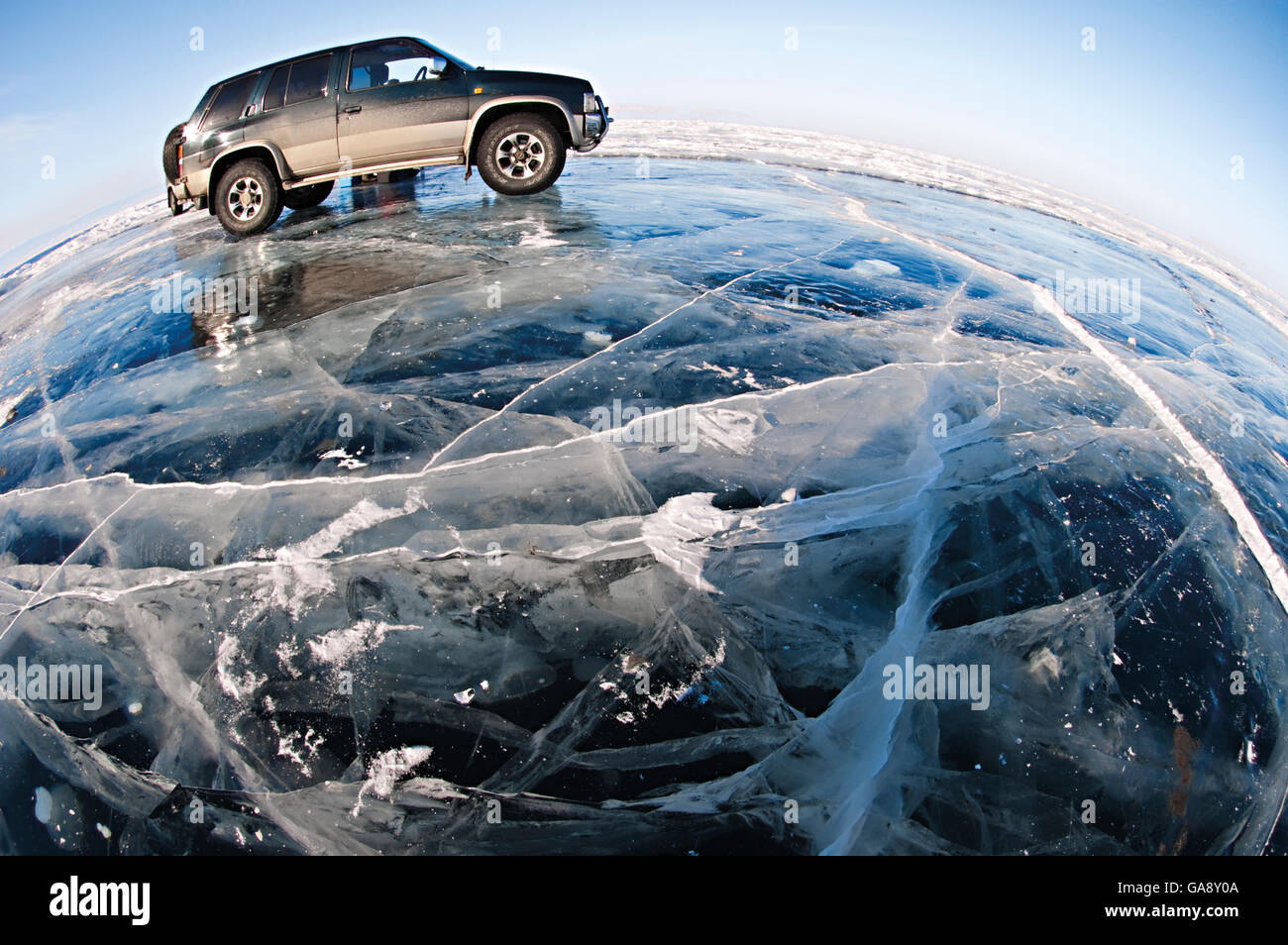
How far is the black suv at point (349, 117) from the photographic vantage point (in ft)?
18.6

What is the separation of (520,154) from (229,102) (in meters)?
2.78

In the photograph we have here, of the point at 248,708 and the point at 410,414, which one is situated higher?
the point at 410,414

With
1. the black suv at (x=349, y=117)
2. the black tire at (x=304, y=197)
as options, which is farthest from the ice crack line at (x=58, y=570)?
the black tire at (x=304, y=197)

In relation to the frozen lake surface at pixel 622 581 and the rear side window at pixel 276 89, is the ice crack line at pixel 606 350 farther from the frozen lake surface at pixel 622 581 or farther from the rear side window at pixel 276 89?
the rear side window at pixel 276 89

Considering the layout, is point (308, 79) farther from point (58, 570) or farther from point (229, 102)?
point (58, 570)

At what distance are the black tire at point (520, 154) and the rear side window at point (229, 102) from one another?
2.26 m

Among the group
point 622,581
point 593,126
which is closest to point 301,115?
point 593,126

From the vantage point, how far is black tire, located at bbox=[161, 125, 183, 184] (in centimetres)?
603

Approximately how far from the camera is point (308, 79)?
572 centimetres

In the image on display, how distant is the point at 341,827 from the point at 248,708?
55 cm
